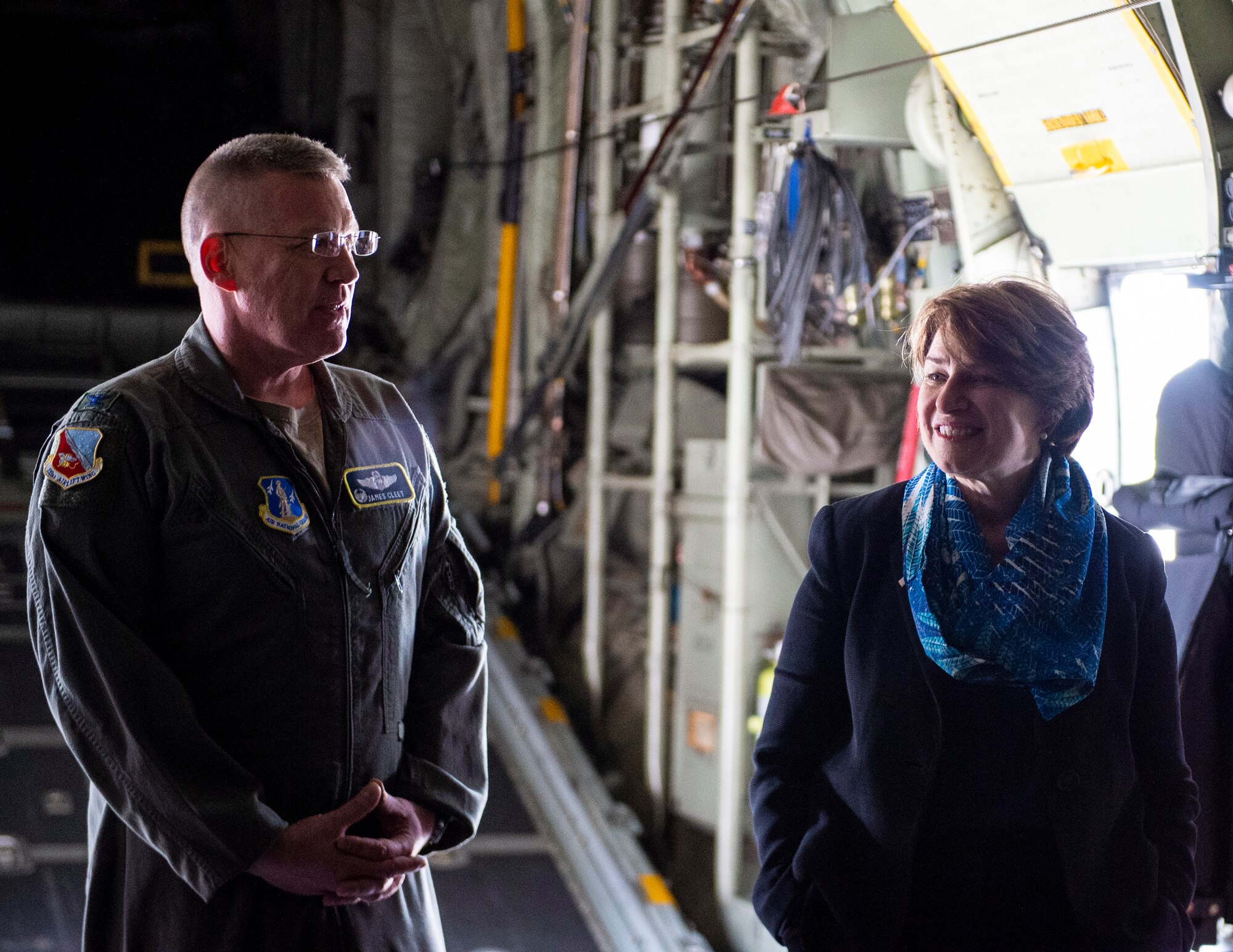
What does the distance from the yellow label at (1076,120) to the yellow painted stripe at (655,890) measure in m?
3.56

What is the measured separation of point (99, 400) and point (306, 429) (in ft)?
1.01

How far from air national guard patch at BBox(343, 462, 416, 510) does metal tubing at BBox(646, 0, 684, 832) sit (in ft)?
13.8

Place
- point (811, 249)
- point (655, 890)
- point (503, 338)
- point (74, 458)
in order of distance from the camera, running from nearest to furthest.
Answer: point (74, 458) → point (811, 249) → point (655, 890) → point (503, 338)

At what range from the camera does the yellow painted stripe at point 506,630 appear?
651cm

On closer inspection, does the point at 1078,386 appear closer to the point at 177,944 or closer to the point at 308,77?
the point at 177,944

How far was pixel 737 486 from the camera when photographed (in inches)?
219

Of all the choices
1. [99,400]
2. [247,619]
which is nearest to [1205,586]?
[247,619]

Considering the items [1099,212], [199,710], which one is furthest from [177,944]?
[1099,212]

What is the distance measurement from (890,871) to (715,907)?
479cm

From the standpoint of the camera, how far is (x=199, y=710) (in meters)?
1.66

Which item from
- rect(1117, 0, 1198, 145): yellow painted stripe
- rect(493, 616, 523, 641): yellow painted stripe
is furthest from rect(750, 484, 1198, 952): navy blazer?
rect(493, 616, 523, 641): yellow painted stripe

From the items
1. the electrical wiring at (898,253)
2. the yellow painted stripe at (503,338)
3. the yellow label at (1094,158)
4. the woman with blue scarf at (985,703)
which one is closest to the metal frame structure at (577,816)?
the yellow painted stripe at (503,338)

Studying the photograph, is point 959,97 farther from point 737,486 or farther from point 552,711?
point 552,711

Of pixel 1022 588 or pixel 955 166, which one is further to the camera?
pixel 955 166
